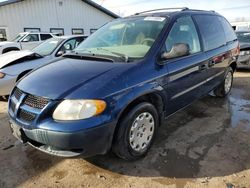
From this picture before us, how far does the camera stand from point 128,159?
295 cm

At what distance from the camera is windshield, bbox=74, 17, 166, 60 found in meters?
3.21

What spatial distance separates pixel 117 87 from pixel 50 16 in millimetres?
17843

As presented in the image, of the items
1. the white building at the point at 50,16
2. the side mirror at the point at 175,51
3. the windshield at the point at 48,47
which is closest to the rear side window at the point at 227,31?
the side mirror at the point at 175,51

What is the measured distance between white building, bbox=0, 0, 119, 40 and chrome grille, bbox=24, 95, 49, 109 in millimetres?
15457

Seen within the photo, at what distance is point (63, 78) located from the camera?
2721mm

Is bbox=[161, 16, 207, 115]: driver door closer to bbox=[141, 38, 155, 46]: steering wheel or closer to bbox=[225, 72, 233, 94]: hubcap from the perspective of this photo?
bbox=[141, 38, 155, 46]: steering wheel

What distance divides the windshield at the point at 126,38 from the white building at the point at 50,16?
14.4 meters

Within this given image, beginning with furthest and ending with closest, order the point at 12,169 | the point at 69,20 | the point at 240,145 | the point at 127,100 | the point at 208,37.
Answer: the point at 69,20, the point at 208,37, the point at 240,145, the point at 12,169, the point at 127,100

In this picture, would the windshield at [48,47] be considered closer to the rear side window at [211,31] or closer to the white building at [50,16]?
the rear side window at [211,31]

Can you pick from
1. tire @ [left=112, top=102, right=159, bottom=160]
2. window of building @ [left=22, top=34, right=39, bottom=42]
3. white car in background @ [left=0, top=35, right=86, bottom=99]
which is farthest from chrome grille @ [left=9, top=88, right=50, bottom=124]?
window of building @ [left=22, top=34, right=39, bottom=42]

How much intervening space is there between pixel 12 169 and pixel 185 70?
2.62 m

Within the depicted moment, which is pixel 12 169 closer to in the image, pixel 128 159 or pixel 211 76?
pixel 128 159

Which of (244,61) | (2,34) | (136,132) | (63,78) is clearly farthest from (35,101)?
(2,34)

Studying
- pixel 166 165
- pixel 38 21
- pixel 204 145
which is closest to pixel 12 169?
pixel 166 165
